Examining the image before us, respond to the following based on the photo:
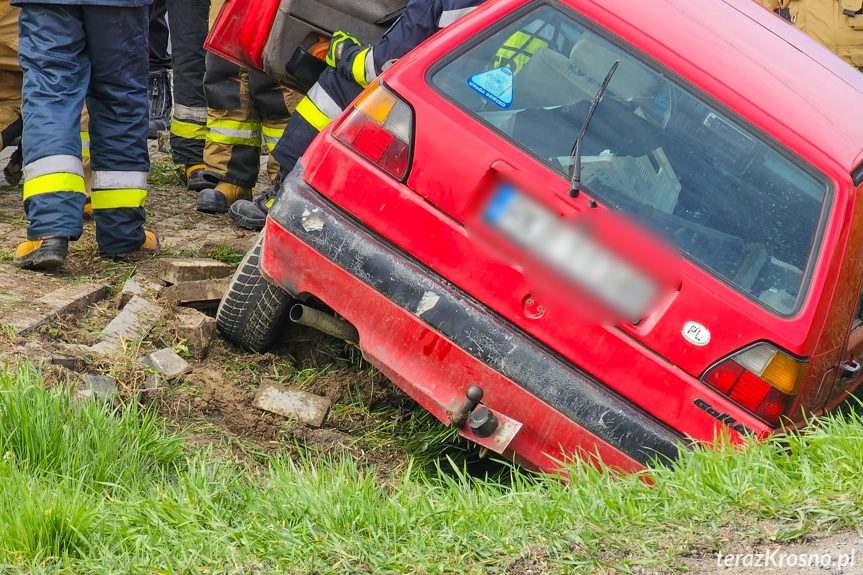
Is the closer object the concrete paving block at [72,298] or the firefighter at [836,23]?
the concrete paving block at [72,298]

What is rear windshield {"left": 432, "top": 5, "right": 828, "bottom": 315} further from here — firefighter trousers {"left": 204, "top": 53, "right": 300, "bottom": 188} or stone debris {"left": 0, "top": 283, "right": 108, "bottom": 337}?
firefighter trousers {"left": 204, "top": 53, "right": 300, "bottom": 188}

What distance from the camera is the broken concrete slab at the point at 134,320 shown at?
3262mm

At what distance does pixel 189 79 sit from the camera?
6047mm

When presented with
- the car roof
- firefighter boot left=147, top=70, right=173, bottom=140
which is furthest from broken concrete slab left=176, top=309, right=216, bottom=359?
firefighter boot left=147, top=70, right=173, bottom=140

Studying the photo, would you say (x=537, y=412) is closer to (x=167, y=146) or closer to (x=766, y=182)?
(x=766, y=182)

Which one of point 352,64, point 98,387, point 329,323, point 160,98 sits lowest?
point 160,98

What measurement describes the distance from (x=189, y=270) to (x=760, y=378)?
252cm

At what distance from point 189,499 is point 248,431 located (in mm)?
748

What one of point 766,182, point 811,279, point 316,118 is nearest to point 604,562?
point 811,279

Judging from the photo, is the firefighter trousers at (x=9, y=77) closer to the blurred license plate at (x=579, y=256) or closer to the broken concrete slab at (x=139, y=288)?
the broken concrete slab at (x=139, y=288)

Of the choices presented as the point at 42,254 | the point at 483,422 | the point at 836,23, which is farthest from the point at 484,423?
the point at 836,23

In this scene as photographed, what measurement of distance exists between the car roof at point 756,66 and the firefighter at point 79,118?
7.67 feet

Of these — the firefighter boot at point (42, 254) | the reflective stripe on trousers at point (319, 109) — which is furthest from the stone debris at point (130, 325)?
the reflective stripe on trousers at point (319, 109)

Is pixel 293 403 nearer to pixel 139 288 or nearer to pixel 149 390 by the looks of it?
pixel 149 390
